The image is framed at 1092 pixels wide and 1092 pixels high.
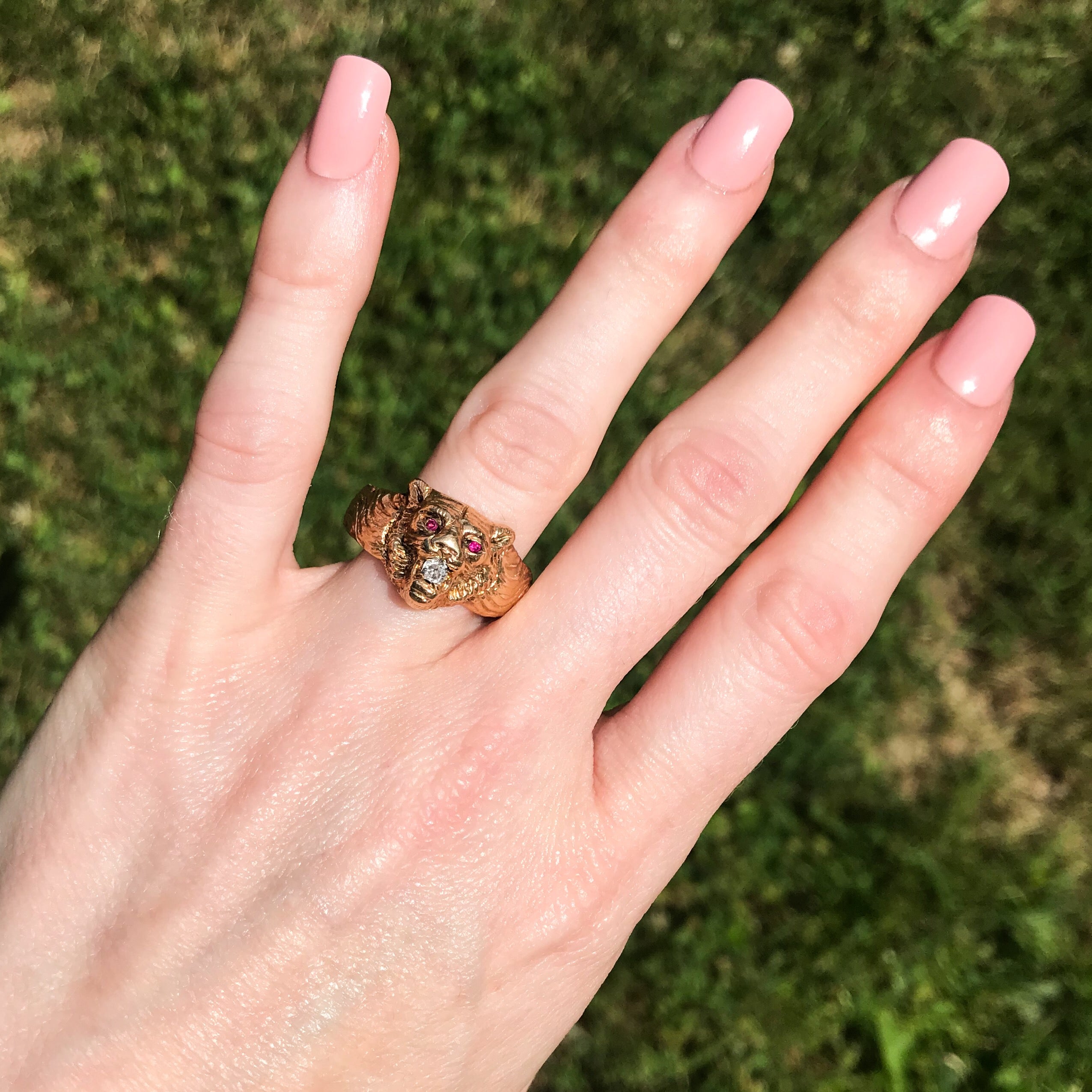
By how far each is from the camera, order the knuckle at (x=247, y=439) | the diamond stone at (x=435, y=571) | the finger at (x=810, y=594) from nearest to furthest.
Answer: the diamond stone at (x=435, y=571), the knuckle at (x=247, y=439), the finger at (x=810, y=594)

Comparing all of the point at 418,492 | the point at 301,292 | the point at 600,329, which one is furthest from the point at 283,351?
the point at 600,329

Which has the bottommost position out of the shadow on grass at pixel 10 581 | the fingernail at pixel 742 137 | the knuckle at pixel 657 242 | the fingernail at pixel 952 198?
the shadow on grass at pixel 10 581

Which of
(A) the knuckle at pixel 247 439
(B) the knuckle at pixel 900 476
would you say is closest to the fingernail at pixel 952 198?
(B) the knuckle at pixel 900 476

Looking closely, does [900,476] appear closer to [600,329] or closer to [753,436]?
[753,436]

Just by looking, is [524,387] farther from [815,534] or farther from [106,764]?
[106,764]

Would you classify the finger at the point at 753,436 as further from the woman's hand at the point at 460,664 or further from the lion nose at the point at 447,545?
the lion nose at the point at 447,545

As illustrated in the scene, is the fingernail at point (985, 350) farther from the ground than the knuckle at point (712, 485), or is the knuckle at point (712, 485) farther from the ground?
the fingernail at point (985, 350)
